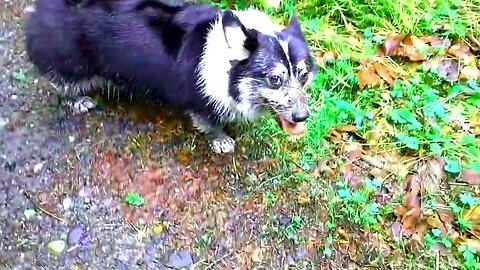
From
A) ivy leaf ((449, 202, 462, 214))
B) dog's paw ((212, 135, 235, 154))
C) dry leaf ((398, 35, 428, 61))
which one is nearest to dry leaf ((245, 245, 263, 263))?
dog's paw ((212, 135, 235, 154))

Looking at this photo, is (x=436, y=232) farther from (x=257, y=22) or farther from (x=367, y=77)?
(x=257, y=22)

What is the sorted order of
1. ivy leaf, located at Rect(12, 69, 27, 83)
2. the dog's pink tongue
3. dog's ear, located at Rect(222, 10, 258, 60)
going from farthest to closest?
ivy leaf, located at Rect(12, 69, 27, 83) → the dog's pink tongue → dog's ear, located at Rect(222, 10, 258, 60)

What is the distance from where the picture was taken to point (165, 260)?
2902 mm

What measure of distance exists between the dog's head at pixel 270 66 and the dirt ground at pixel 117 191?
19.4 inches

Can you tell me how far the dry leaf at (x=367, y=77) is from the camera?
3568mm

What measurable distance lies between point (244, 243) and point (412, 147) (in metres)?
1.04

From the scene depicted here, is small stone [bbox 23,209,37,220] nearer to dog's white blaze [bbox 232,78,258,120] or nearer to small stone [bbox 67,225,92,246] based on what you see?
small stone [bbox 67,225,92,246]

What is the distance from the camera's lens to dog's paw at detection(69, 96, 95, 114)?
3340mm

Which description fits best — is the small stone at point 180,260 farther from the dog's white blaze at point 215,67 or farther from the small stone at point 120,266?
the dog's white blaze at point 215,67

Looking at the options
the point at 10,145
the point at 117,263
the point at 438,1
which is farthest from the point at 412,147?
the point at 10,145

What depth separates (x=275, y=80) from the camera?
2.82 metres

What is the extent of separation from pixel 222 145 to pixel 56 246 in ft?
3.18

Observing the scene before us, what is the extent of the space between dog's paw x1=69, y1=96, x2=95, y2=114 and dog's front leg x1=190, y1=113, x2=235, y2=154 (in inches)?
22.5

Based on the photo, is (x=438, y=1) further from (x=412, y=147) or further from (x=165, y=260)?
(x=165, y=260)
